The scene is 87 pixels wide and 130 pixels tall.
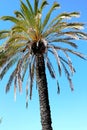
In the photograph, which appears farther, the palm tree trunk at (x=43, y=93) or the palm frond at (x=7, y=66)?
the palm frond at (x=7, y=66)

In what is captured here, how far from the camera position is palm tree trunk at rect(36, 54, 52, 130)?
1347 inches

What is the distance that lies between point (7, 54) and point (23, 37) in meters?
1.66

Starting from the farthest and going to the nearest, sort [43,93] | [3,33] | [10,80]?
[10,80] < [3,33] < [43,93]

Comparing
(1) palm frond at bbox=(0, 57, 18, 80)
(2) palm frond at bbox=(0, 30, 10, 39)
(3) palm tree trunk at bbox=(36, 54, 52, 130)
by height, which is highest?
(2) palm frond at bbox=(0, 30, 10, 39)

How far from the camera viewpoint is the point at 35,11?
36375mm

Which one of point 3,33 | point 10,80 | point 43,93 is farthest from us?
point 10,80

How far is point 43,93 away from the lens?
35.0 m

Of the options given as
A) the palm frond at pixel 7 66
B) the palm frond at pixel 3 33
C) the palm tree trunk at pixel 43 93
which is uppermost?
the palm frond at pixel 3 33

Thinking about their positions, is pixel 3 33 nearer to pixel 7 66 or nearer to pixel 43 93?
pixel 7 66

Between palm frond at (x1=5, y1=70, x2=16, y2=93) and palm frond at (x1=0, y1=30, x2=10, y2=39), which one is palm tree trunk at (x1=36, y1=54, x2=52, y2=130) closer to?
palm frond at (x1=5, y1=70, x2=16, y2=93)

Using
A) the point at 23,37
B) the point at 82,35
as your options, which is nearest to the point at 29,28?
the point at 23,37

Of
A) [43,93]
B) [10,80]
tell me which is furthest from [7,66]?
[43,93]

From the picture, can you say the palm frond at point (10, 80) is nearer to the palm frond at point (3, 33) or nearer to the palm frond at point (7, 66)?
the palm frond at point (7, 66)

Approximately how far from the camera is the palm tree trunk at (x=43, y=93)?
112 ft
